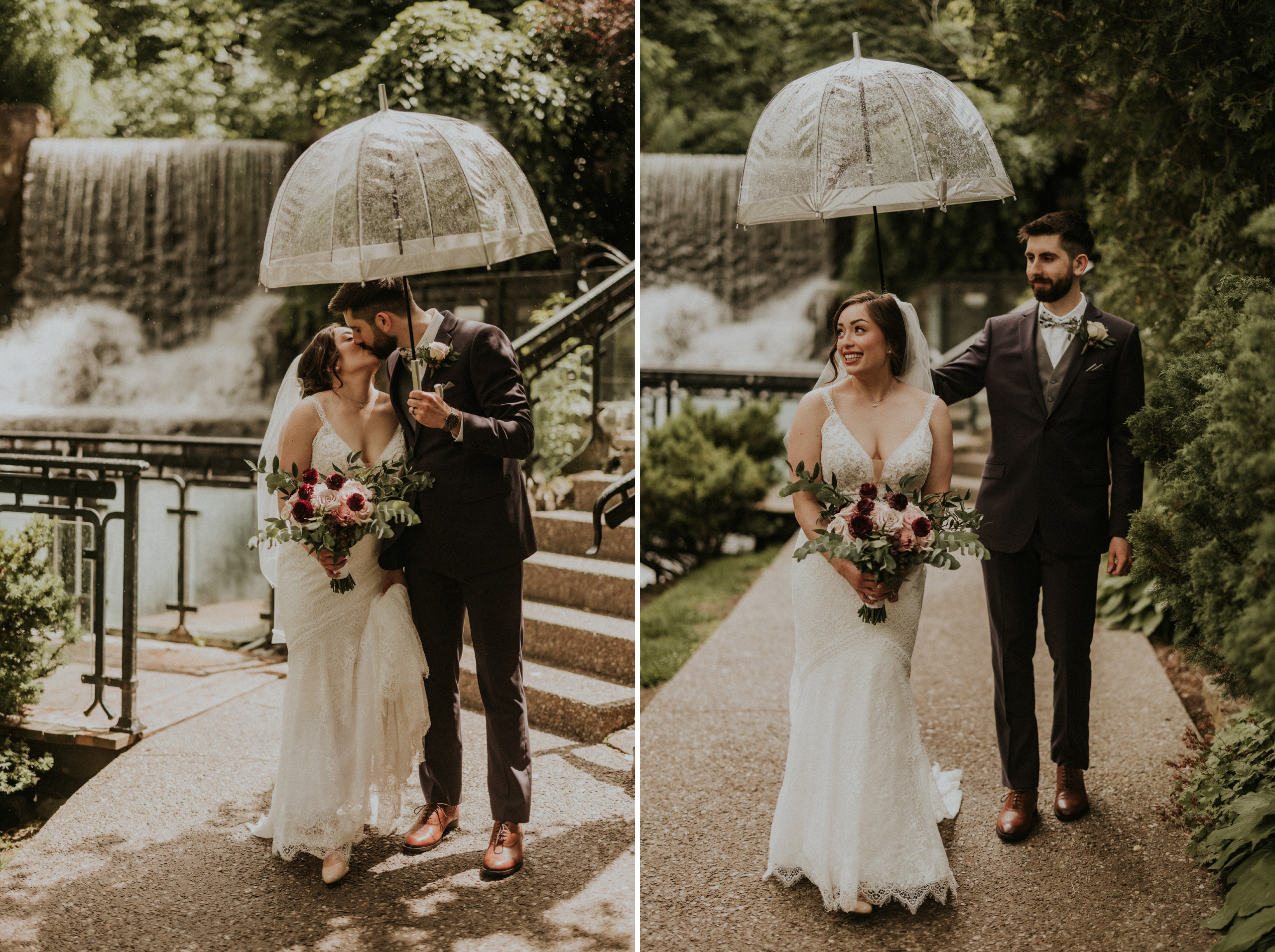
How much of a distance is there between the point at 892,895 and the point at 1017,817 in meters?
0.74

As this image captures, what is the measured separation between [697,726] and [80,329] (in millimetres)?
3813

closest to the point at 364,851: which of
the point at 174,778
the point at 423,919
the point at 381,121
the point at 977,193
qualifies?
the point at 423,919

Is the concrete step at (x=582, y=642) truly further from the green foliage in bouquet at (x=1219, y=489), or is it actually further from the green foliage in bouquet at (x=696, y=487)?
the green foliage in bouquet at (x=696, y=487)

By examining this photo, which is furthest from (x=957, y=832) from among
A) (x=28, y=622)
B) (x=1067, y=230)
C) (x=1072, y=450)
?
(x=28, y=622)

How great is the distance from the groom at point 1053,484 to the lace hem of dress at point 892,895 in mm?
549

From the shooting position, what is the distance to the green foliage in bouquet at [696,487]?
28.0 feet

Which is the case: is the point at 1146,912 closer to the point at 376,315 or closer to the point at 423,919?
the point at 423,919

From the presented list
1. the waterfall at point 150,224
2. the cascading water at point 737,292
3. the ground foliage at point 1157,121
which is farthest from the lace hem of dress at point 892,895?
→ the cascading water at point 737,292

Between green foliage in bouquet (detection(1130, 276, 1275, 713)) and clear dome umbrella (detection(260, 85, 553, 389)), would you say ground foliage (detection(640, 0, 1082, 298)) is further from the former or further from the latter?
clear dome umbrella (detection(260, 85, 553, 389))

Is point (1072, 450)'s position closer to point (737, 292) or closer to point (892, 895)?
point (892, 895)

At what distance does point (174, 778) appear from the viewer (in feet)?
13.3

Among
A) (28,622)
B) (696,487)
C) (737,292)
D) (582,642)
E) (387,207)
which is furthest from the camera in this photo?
(737,292)

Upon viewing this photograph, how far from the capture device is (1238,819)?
10.0 feet

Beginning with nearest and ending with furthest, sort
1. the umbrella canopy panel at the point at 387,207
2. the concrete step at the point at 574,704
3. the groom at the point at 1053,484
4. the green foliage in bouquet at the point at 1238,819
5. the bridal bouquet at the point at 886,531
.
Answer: the green foliage in bouquet at the point at 1238,819, the bridal bouquet at the point at 886,531, the umbrella canopy panel at the point at 387,207, the groom at the point at 1053,484, the concrete step at the point at 574,704
